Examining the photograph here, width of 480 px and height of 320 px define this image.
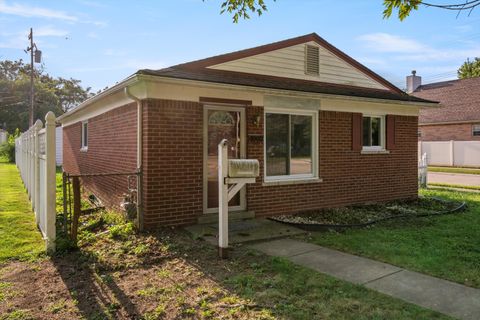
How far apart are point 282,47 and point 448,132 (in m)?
24.1

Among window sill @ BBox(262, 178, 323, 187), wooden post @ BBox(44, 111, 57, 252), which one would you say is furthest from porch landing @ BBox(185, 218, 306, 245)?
wooden post @ BBox(44, 111, 57, 252)

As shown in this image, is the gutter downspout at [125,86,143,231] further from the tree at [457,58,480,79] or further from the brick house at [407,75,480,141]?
the tree at [457,58,480,79]

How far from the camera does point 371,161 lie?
10.1m

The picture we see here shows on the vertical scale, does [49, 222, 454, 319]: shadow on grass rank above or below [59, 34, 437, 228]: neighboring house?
below

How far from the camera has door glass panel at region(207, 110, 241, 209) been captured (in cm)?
771

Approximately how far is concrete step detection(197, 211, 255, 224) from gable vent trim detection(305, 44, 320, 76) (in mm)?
4080

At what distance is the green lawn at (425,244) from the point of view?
16.6 ft

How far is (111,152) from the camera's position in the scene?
30.9 ft

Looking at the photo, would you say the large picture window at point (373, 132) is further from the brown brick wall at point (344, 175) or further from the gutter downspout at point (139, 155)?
the gutter downspout at point (139, 155)

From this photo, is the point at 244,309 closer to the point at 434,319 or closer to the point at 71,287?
the point at 434,319

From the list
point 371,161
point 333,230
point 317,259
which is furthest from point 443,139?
point 317,259

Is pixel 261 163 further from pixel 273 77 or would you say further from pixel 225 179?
pixel 225 179

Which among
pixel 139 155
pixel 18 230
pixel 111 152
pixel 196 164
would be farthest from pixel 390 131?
pixel 18 230

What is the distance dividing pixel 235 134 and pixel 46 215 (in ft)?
12.6
